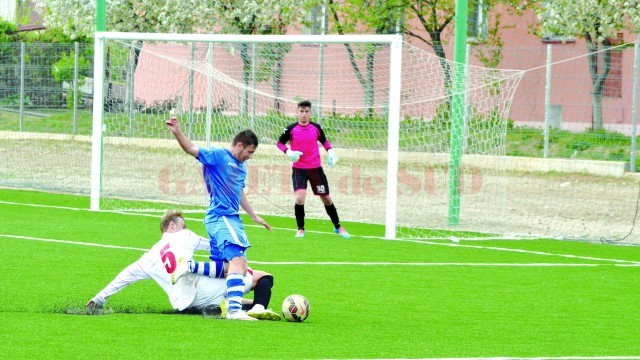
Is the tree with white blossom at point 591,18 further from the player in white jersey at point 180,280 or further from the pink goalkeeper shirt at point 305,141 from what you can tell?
the player in white jersey at point 180,280

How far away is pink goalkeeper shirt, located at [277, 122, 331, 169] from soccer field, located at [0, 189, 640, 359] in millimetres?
1011

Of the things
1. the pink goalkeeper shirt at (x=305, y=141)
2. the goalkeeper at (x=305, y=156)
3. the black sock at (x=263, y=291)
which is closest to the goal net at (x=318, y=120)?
the goalkeeper at (x=305, y=156)

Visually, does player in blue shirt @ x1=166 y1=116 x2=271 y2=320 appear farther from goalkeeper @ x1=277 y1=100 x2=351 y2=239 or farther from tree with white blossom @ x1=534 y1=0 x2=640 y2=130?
tree with white blossom @ x1=534 y1=0 x2=640 y2=130

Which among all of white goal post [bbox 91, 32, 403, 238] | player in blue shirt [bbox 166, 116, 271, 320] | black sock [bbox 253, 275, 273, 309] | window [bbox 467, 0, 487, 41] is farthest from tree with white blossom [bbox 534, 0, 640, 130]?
black sock [bbox 253, 275, 273, 309]

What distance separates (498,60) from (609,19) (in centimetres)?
271

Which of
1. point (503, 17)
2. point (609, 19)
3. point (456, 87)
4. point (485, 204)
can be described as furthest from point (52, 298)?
point (503, 17)

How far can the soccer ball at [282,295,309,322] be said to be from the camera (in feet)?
30.1

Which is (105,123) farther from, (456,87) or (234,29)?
(234,29)

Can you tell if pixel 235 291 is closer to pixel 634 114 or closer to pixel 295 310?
pixel 295 310

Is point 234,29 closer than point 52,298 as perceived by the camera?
No

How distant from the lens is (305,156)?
52.8ft

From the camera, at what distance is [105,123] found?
739 inches

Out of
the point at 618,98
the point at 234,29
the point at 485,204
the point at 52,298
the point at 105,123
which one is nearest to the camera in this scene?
the point at 52,298

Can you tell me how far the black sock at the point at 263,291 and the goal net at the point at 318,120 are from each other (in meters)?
6.38
